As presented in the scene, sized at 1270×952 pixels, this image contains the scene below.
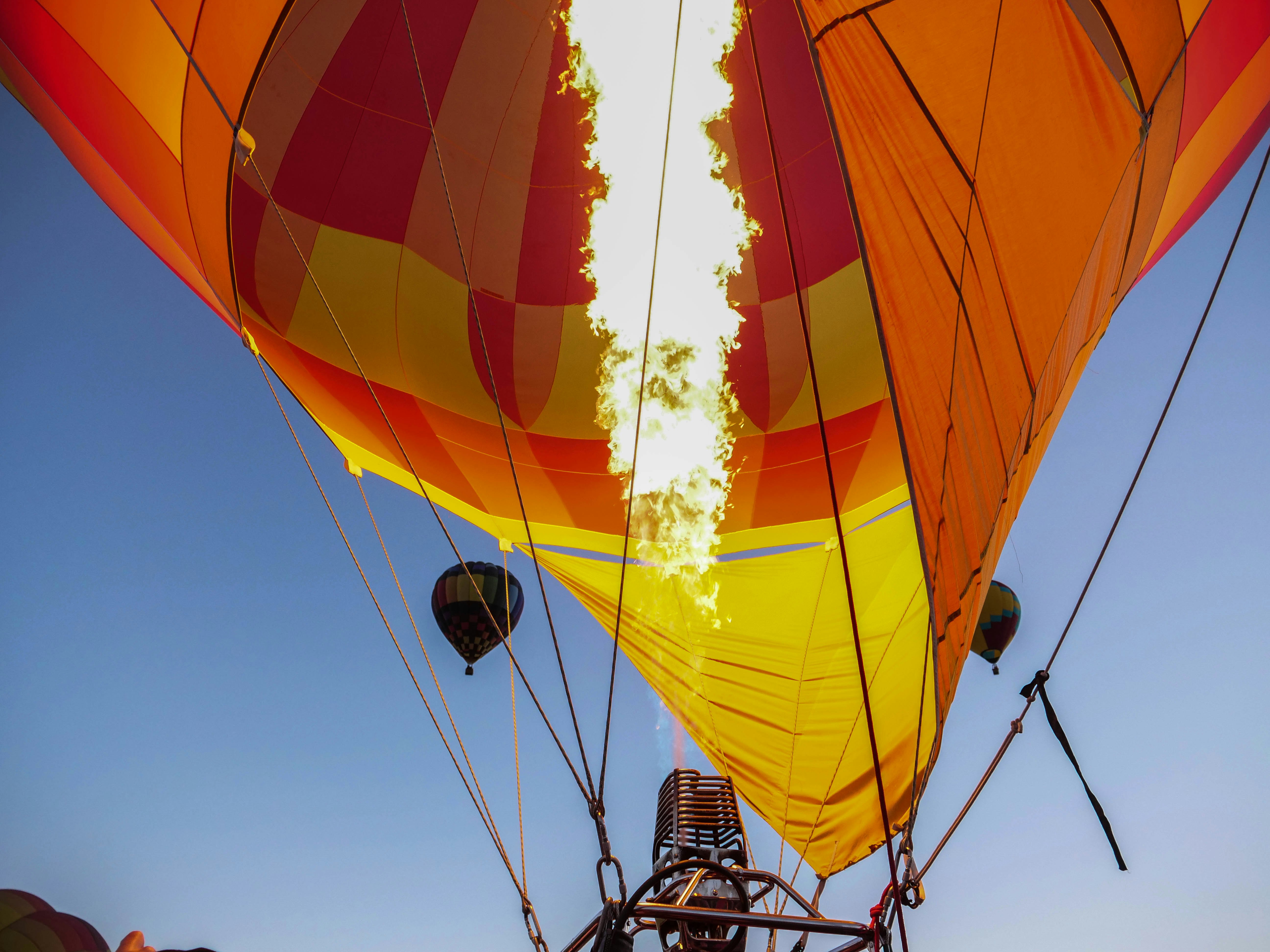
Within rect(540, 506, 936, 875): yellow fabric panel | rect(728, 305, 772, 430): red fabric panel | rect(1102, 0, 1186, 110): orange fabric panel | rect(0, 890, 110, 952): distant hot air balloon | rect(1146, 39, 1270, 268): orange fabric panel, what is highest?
rect(728, 305, 772, 430): red fabric panel

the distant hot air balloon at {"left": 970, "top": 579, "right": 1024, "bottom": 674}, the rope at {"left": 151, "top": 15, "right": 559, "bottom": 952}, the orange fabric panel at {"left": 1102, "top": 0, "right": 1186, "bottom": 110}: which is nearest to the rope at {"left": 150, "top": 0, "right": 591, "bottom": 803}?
the rope at {"left": 151, "top": 15, "right": 559, "bottom": 952}

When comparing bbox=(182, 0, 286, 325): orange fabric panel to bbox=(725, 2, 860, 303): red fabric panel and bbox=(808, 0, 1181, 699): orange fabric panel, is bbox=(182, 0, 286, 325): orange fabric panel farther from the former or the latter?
bbox=(808, 0, 1181, 699): orange fabric panel

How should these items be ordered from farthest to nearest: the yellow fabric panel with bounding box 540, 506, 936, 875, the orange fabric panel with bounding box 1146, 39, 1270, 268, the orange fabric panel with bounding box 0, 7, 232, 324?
the yellow fabric panel with bounding box 540, 506, 936, 875
the orange fabric panel with bounding box 0, 7, 232, 324
the orange fabric panel with bounding box 1146, 39, 1270, 268

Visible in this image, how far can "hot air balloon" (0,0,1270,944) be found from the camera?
3609 mm

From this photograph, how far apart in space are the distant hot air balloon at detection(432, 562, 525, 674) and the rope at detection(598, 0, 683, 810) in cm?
118

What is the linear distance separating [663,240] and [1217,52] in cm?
271

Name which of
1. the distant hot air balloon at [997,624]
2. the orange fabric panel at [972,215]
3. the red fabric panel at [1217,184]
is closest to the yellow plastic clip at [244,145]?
the orange fabric panel at [972,215]

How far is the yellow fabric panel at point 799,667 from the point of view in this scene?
4.16m

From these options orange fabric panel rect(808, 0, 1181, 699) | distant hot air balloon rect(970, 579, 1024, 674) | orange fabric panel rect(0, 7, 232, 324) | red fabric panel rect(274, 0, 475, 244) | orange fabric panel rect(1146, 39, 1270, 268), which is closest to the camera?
orange fabric panel rect(808, 0, 1181, 699)

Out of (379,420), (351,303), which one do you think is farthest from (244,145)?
(379,420)

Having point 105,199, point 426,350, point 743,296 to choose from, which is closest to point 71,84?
point 105,199

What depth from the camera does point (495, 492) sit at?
5086mm

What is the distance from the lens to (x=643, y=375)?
2.41 meters

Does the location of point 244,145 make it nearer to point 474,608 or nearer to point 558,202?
point 558,202
